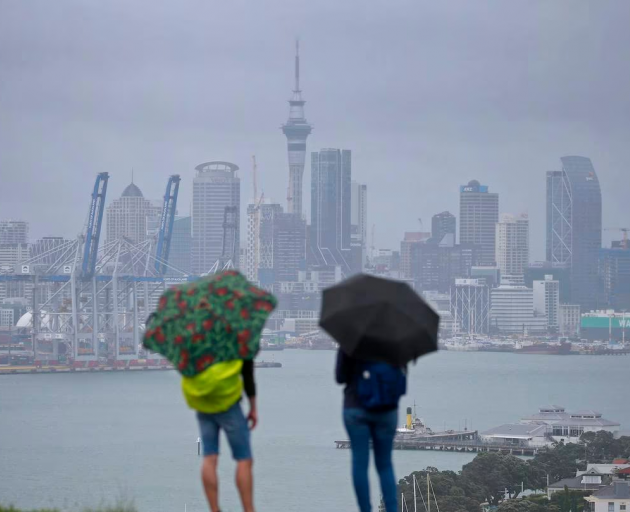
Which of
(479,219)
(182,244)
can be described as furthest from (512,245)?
(182,244)

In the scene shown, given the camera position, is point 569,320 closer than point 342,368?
No

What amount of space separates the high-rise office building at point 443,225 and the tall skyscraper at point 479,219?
0.81 meters

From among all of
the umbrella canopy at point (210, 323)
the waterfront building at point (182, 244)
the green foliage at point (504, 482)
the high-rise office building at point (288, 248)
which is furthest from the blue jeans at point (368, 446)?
the high-rise office building at point (288, 248)

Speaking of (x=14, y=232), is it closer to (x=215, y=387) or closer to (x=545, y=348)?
(x=545, y=348)

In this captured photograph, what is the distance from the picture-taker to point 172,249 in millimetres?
93562

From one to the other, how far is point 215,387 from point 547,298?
88073mm

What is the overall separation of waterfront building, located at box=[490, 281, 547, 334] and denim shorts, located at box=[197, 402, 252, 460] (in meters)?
82.2

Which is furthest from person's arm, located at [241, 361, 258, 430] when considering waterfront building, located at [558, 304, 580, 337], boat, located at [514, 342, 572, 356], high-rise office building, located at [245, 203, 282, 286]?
high-rise office building, located at [245, 203, 282, 286]

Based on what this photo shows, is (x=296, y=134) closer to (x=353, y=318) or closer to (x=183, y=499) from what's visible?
(x=183, y=499)

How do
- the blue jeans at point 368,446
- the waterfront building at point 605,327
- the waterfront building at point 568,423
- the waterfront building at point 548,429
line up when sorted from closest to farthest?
1. the blue jeans at point 368,446
2. the waterfront building at point 548,429
3. the waterfront building at point 568,423
4. the waterfront building at point 605,327

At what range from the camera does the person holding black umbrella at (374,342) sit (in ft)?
8.47

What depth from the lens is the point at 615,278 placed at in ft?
315

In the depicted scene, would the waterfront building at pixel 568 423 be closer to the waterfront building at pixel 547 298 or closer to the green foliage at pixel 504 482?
the green foliage at pixel 504 482

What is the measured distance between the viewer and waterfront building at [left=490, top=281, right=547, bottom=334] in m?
84.7
